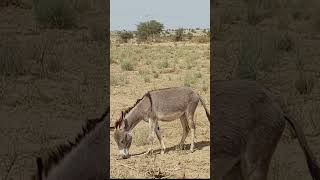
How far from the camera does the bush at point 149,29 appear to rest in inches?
1347

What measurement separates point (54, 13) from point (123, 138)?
7.39 metres

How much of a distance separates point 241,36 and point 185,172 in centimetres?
799

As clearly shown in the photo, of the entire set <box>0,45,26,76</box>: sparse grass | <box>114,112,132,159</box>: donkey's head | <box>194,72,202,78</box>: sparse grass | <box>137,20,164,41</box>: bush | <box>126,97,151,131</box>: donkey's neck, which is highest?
<box>137,20,164,41</box>: bush

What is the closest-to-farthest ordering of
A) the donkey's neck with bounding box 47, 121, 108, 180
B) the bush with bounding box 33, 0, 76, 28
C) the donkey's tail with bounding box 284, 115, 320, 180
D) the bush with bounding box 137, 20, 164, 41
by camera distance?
the donkey's neck with bounding box 47, 121, 108, 180 < the donkey's tail with bounding box 284, 115, 320, 180 < the bush with bounding box 33, 0, 76, 28 < the bush with bounding box 137, 20, 164, 41

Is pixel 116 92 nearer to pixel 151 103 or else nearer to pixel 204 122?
pixel 204 122

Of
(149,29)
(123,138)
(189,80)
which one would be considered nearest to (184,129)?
(123,138)

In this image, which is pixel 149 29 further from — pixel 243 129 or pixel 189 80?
pixel 243 129

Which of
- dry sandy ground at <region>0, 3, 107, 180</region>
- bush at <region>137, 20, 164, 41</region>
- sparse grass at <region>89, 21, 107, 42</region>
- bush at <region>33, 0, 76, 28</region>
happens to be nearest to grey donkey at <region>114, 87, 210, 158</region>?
dry sandy ground at <region>0, 3, 107, 180</region>

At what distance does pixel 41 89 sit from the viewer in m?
10.3

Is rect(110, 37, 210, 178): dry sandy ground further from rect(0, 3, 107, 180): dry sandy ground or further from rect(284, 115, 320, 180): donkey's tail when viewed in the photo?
rect(284, 115, 320, 180): donkey's tail

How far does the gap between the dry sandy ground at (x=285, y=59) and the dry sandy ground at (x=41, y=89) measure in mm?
2547

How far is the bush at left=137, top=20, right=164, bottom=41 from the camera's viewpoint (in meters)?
34.2

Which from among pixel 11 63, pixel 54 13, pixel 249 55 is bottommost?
pixel 11 63

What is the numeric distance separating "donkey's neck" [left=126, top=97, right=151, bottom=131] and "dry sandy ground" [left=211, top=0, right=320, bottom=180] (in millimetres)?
1877
